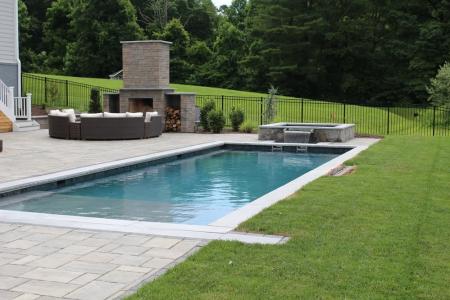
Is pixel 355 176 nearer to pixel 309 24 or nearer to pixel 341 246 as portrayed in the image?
pixel 341 246

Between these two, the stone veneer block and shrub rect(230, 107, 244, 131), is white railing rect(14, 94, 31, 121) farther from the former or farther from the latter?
shrub rect(230, 107, 244, 131)

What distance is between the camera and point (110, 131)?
658 inches

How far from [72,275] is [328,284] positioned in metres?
1.95

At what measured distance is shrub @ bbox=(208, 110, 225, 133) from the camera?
2012 centimetres

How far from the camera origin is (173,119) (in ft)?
66.8

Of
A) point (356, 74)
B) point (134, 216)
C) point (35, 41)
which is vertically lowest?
point (134, 216)

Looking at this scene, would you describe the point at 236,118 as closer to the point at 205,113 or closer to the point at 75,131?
the point at 205,113

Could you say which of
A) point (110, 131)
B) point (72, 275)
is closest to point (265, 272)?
point (72, 275)

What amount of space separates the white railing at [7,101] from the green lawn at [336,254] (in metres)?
14.0

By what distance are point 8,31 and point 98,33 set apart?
2145 centimetres

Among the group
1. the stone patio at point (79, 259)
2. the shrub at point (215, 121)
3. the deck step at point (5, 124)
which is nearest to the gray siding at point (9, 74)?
the deck step at point (5, 124)

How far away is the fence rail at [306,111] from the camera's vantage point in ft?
80.2

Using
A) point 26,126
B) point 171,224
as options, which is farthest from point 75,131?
point 171,224

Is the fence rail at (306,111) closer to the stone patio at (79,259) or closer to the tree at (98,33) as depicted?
the tree at (98,33)
